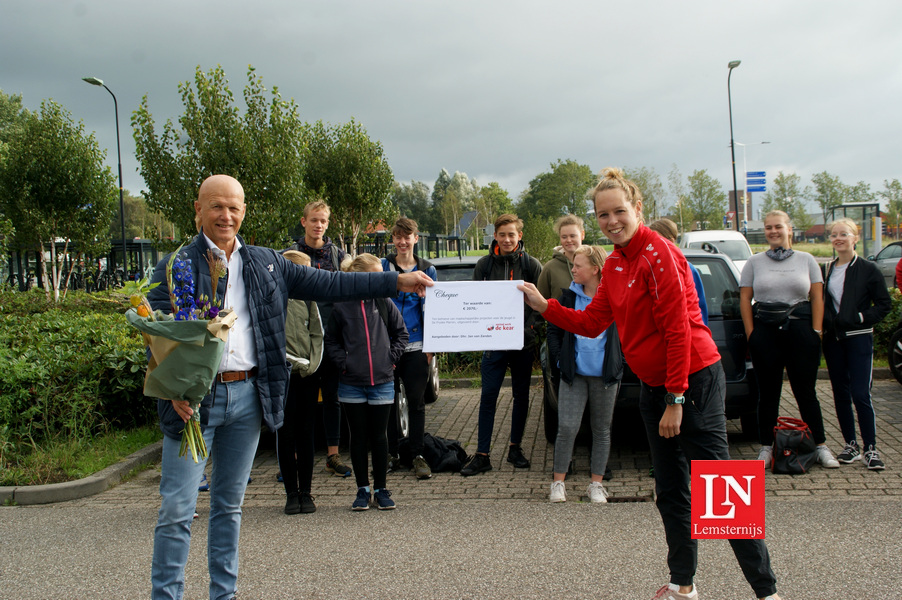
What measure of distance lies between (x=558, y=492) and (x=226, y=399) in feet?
9.36

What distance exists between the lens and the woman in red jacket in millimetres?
3113

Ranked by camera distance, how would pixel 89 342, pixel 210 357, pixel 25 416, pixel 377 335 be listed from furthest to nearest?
pixel 89 342 → pixel 25 416 → pixel 377 335 → pixel 210 357

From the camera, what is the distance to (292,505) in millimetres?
5078

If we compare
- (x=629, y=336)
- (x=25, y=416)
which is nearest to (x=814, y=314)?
(x=629, y=336)

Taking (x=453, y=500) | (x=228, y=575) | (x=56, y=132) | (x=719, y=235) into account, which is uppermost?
(x=56, y=132)

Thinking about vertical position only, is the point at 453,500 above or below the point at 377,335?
below

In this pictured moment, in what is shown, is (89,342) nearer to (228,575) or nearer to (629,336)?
(228,575)

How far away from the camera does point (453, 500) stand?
5.26 metres

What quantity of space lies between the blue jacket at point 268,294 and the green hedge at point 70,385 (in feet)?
12.5

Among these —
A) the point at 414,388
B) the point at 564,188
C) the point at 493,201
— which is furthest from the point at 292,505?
the point at 493,201

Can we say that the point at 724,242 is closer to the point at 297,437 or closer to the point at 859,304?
the point at 859,304

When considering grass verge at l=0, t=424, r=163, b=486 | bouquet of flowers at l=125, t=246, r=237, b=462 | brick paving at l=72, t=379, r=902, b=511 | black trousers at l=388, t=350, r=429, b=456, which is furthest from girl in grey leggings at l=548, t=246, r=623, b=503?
grass verge at l=0, t=424, r=163, b=486

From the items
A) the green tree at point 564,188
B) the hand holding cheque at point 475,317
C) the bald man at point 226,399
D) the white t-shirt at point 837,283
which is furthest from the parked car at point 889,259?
the green tree at point 564,188

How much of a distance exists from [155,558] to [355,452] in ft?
7.10
